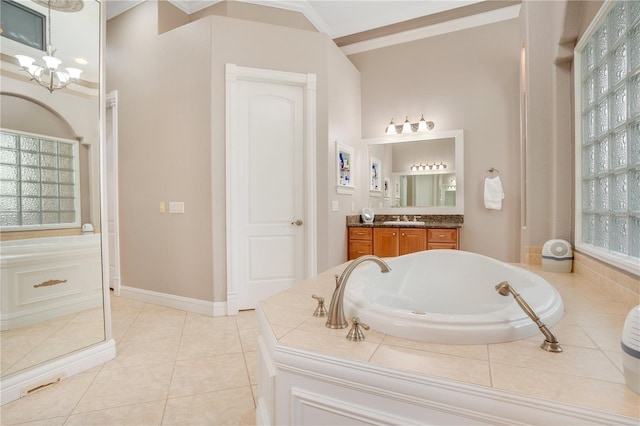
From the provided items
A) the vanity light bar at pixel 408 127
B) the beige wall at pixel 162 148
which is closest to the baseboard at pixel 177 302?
the beige wall at pixel 162 148

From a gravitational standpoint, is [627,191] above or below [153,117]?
below

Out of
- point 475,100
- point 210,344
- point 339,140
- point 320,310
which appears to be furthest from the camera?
point 475,100

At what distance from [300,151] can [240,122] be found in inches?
25.3

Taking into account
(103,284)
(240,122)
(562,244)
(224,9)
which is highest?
(224,9)

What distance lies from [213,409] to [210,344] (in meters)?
0.79

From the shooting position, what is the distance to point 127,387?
180 cm

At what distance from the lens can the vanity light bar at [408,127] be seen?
4004mm

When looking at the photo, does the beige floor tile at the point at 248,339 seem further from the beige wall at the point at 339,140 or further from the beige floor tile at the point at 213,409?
the beige wall at the point at 339,140

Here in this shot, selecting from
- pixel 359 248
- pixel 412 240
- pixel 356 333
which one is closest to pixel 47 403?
pixel 356 333

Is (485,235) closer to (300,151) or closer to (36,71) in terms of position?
(300,151)

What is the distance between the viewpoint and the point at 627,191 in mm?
1359

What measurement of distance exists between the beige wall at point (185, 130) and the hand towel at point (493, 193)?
173 cm

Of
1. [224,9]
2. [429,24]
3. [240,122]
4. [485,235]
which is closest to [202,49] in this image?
[240,122]

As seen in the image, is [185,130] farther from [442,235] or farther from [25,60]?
[442,235]
